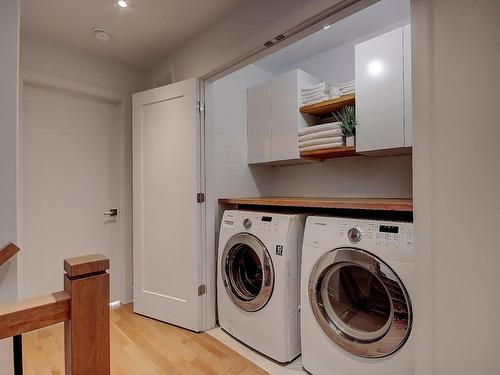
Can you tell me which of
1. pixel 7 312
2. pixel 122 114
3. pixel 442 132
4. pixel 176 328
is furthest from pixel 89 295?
pixel 122 114

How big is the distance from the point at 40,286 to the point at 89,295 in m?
2.24

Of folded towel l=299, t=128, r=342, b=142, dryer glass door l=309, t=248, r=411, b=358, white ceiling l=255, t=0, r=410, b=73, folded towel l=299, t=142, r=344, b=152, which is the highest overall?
white ceiling l=255, t=0, r=410, b=73

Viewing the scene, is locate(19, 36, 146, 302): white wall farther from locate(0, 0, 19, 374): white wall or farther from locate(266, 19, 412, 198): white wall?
locate(266, 19, 412, 198): white wall

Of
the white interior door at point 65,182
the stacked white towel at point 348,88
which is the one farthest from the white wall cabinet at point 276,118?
the white interior door at point 65,182

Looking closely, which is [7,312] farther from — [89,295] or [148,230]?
[148,230]

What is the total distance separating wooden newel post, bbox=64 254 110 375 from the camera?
0.68 metres

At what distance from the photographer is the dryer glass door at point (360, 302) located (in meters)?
1.34

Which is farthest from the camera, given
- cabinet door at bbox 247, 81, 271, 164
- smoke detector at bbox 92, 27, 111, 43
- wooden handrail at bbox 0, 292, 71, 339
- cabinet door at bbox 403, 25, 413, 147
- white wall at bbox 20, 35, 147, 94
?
cabinet door at bbox 247, 81, 271, 164

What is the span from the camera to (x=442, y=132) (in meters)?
1.08

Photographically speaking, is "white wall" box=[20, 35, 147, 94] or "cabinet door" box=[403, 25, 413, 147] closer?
"cabinet door" box=[403, 25, 413, 147]

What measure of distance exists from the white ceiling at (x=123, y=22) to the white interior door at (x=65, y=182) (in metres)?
0.48

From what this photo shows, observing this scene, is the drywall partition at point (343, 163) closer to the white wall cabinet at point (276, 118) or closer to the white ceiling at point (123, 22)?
the white wall cabinet at point (276, 118)

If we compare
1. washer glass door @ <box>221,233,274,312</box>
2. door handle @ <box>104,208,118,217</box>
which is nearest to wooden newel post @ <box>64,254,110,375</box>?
washer glass door @ <box>221,233,274,312</box>

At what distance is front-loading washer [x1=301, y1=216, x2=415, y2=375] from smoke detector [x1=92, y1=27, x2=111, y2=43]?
6.90ft
